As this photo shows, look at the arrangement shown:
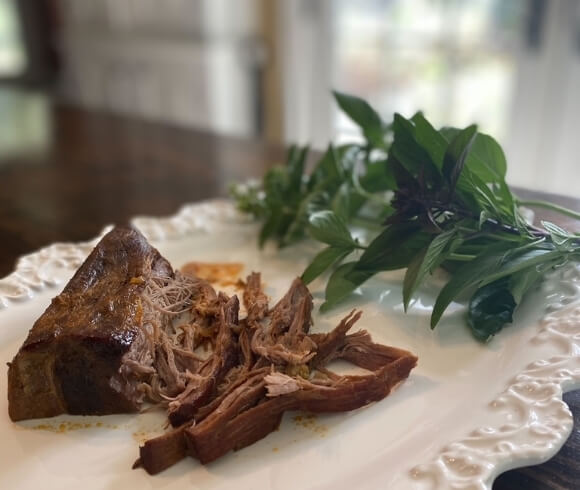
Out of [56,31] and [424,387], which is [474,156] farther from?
[56,31]

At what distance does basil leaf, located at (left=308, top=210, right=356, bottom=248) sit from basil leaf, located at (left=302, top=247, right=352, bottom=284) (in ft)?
0.04

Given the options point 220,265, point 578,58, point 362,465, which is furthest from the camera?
point 578,58

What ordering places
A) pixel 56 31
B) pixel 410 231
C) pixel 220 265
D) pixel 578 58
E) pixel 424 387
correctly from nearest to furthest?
pixel 424 387, pixel 410 231, pixel 220 265, pixel 578 58, pixel 56 31

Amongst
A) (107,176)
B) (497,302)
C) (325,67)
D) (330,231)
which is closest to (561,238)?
(497,302)

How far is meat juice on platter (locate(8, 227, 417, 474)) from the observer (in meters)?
0.69

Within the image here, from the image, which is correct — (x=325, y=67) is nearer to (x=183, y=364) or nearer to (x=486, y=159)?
(x=486, y=159)

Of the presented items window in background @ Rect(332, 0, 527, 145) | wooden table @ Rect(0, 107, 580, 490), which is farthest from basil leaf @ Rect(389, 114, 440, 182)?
window in background @ Rect(332, 0, 527, 145)

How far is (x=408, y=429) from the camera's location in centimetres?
68

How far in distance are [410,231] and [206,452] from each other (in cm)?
43

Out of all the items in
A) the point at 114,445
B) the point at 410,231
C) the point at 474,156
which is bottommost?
the point at 114,445

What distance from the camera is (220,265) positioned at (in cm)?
111

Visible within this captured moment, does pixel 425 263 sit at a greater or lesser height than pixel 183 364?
greater

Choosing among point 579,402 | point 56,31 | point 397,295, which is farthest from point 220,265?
point 56,31

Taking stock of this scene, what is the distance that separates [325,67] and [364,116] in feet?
7.53
